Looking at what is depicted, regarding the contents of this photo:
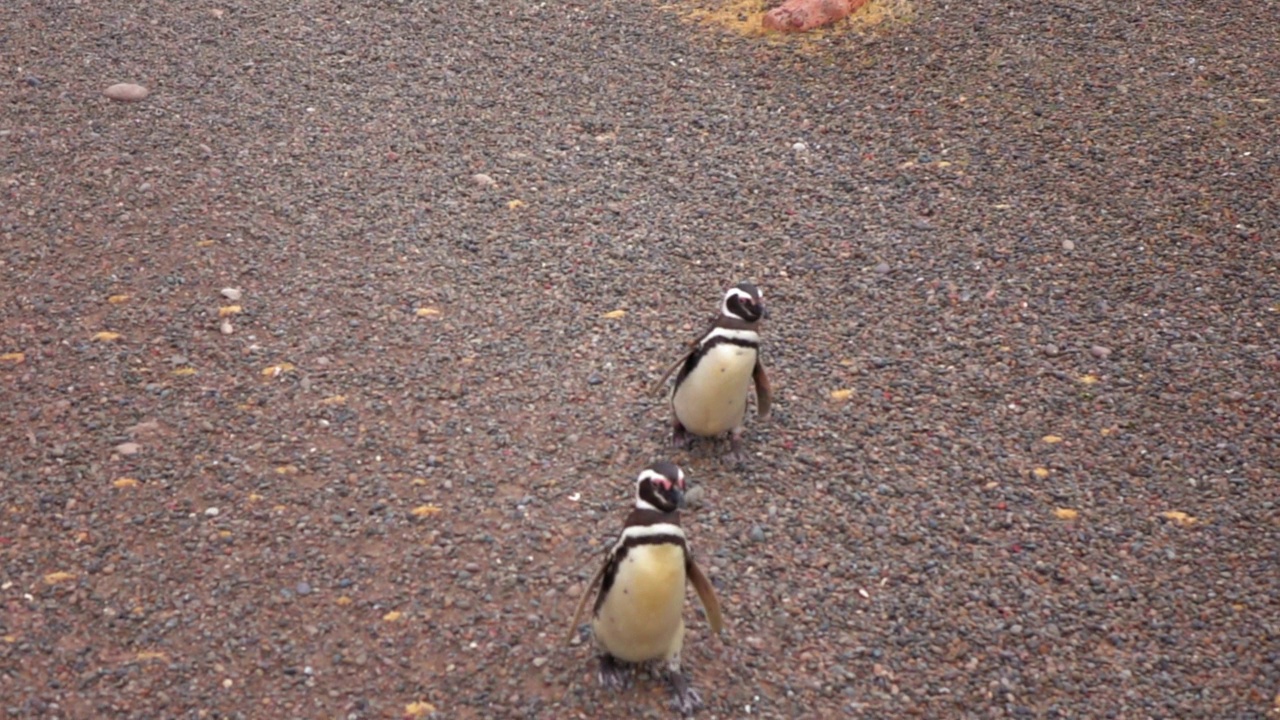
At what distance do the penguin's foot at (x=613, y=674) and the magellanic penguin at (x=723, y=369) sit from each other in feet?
3.49

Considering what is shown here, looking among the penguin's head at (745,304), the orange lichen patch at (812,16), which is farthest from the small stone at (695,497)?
the orange lichen patch at (812,16)

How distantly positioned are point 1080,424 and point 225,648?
3.12 meters

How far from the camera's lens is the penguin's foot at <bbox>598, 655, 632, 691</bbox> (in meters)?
3.72

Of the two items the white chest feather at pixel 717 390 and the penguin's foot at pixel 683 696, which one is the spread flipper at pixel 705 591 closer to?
the penguin's foot at pixel 683 696

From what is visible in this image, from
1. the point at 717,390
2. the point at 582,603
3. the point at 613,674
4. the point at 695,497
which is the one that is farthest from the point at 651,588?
the point at 717,390

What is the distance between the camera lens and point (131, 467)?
178 inches

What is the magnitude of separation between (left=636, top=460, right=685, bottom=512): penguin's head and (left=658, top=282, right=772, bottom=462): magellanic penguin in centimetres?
87

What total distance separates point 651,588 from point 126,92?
16.4 ft

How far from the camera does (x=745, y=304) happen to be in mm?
4492

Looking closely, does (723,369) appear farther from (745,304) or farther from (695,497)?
(695,497)

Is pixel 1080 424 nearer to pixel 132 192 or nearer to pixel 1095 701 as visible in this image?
pixel 1095 701

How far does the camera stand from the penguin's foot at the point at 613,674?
3.72m

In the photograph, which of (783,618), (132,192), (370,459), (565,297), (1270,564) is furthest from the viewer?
(132,192)

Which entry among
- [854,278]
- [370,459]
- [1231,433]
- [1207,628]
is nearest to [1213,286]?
[1231,433]
